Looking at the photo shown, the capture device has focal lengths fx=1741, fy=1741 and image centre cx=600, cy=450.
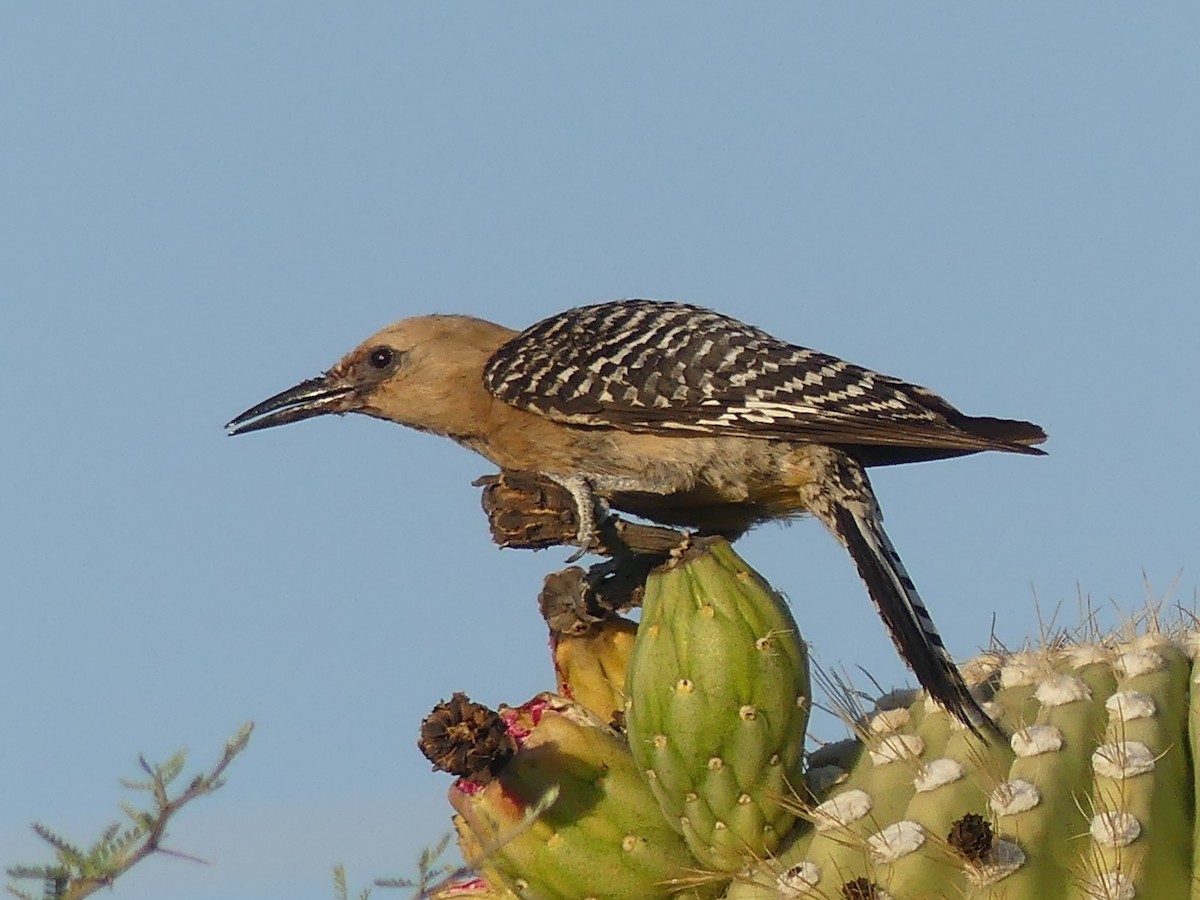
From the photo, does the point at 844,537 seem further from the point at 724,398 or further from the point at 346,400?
the point at 346,400

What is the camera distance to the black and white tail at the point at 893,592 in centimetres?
366

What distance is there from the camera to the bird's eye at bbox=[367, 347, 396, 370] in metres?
7.00

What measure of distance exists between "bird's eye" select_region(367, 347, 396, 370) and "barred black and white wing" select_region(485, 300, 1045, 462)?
448 mm

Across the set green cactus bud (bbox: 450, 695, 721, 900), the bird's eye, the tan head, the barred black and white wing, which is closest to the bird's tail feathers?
the barred black and white wing

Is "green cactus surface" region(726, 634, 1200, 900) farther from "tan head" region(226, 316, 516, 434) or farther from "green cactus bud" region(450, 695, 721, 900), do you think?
"tan head" region(226, 316, 516, 434)

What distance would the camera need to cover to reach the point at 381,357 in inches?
276

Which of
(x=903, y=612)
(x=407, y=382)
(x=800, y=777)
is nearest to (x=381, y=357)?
(x=407, y=382)

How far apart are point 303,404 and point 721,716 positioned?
3.84m

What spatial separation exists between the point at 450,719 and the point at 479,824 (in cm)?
28

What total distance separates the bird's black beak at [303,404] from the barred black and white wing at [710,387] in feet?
2.09

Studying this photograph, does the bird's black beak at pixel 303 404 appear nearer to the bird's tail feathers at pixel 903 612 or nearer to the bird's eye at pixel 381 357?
the bird's eye at pixel 381 357

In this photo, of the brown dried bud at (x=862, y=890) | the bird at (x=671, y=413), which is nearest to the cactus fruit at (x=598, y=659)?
the bird at (x=671, y=413)

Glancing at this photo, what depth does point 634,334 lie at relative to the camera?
6.79 meters

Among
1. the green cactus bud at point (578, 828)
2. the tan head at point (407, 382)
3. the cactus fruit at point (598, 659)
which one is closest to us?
the green cactus bud at point (578, 828)
